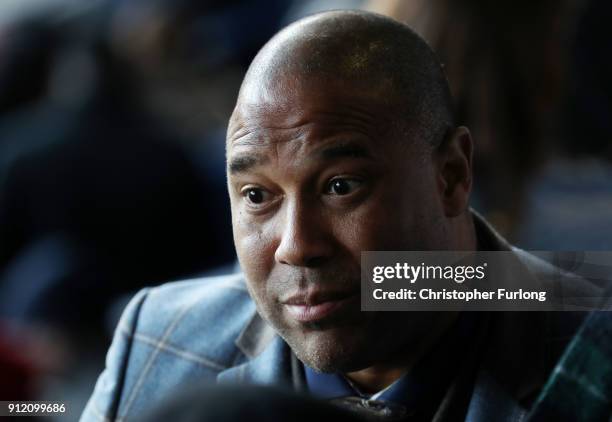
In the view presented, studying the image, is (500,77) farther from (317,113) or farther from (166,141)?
(317,113)

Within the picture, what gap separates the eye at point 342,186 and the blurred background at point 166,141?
936 millimetres

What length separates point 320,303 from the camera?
Result: 5.44 ft

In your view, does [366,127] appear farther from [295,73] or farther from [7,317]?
[7,317]

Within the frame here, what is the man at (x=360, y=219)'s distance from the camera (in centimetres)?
165

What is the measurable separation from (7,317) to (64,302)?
321mm

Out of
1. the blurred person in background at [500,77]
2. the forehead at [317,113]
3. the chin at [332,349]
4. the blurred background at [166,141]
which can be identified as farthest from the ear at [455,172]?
the blurred person in background at [500,77]

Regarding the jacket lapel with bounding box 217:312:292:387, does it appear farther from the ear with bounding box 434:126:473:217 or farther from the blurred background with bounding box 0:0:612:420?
the blurred background with bounding box 0:0:612:420

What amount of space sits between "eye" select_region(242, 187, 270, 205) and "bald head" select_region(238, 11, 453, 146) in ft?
0.46

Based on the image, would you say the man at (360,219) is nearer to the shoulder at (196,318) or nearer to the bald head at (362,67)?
the bald head at (362,67)

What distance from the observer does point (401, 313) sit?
1.73m

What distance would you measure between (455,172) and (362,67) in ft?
0.85

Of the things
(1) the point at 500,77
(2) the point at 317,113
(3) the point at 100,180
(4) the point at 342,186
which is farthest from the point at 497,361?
(3) the point at 100,180

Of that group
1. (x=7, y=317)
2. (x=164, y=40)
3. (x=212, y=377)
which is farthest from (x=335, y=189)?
(x=164, y=40)

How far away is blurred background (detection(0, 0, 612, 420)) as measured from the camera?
2.92 m
